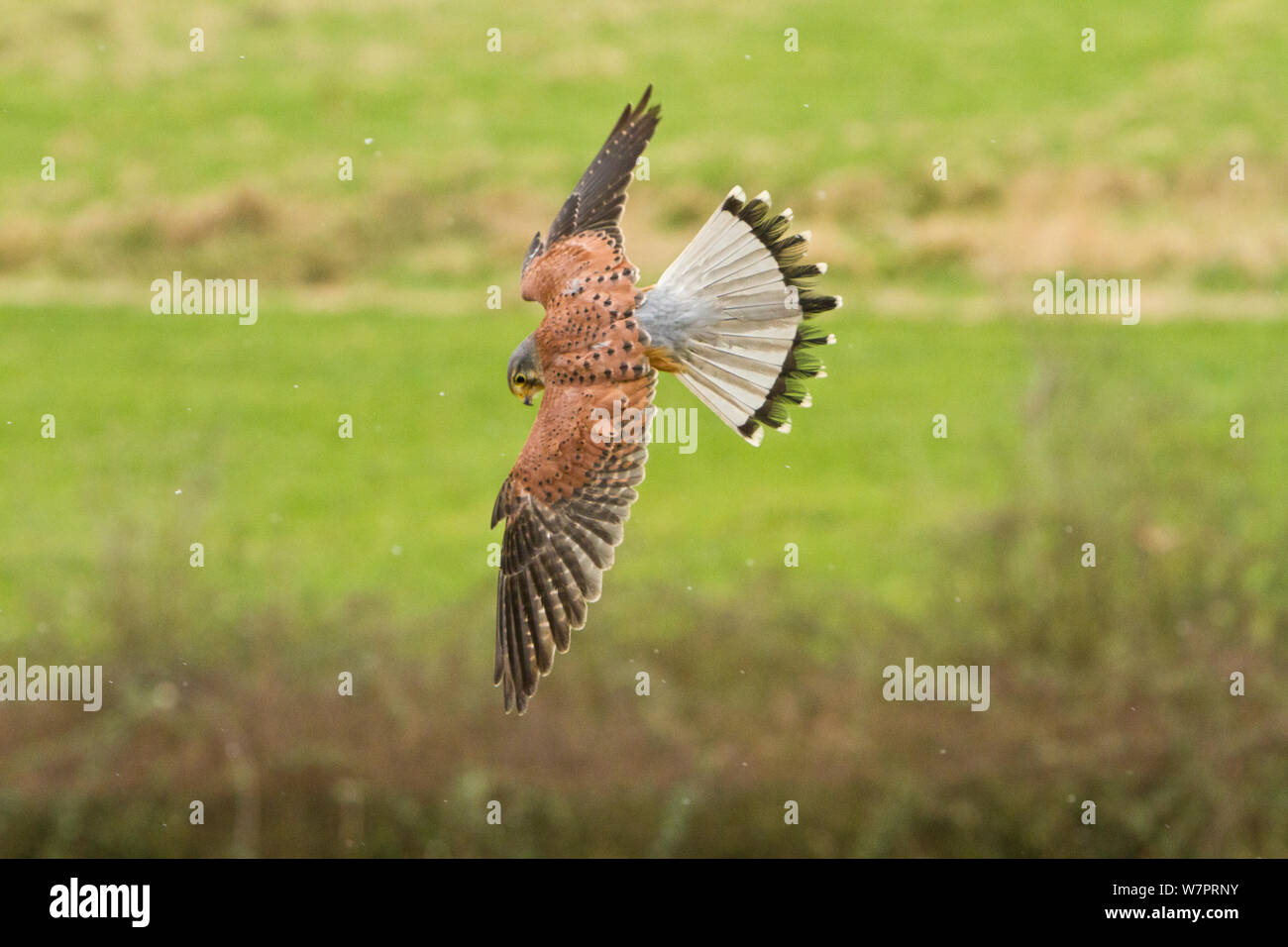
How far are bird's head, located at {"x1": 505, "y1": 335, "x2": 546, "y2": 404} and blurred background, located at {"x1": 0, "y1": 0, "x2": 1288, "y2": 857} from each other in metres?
1.70

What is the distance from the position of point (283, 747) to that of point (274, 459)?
5855 mm

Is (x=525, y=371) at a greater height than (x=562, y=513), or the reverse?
(x=525, y=371)

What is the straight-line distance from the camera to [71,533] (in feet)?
32.7

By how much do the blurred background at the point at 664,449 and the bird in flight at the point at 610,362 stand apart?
159 cm

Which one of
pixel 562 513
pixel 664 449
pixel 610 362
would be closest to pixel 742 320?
pixel 610 362

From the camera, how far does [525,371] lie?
3.04 meters

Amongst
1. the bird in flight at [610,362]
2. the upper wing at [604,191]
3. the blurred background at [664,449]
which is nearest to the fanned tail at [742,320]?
the bird in flight at [610,362]

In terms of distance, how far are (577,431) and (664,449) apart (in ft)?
30.4

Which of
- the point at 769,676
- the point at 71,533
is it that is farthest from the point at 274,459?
the point at 769,676

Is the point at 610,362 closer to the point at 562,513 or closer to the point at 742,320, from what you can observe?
the point at 742,320

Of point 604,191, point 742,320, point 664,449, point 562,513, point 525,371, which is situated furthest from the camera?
point 664,449

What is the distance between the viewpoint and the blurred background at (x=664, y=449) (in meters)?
6.86

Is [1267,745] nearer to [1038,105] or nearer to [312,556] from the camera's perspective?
[312,556]

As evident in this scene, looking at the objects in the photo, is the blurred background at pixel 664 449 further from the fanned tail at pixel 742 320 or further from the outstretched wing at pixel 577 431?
the fanned tail at pixel 742 320
